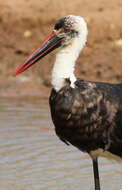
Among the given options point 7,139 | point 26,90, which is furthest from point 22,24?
point 7,139

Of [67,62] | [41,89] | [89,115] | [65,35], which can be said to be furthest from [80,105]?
[41,89]

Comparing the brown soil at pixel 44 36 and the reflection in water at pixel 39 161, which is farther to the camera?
the brown soil at pixel 44 36

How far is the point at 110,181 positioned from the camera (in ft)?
24.8

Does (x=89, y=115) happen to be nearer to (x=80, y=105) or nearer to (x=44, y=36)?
(x=80, y=105)

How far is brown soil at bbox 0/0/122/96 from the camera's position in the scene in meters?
11.1

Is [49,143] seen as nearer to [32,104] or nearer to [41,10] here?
[32,104]

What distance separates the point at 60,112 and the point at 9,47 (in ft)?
17.9

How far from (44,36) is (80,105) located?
545 centimetres

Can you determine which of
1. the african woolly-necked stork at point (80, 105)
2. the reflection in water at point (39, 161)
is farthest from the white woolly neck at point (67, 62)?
the reflection in water at point (39, 161)

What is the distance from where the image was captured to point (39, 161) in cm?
819

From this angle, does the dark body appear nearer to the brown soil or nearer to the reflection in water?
the reflection in water

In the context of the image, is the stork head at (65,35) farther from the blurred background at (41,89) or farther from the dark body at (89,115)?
the blurred background at (41,89)

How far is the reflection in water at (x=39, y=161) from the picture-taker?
24.6ft

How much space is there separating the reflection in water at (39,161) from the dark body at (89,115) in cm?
93
